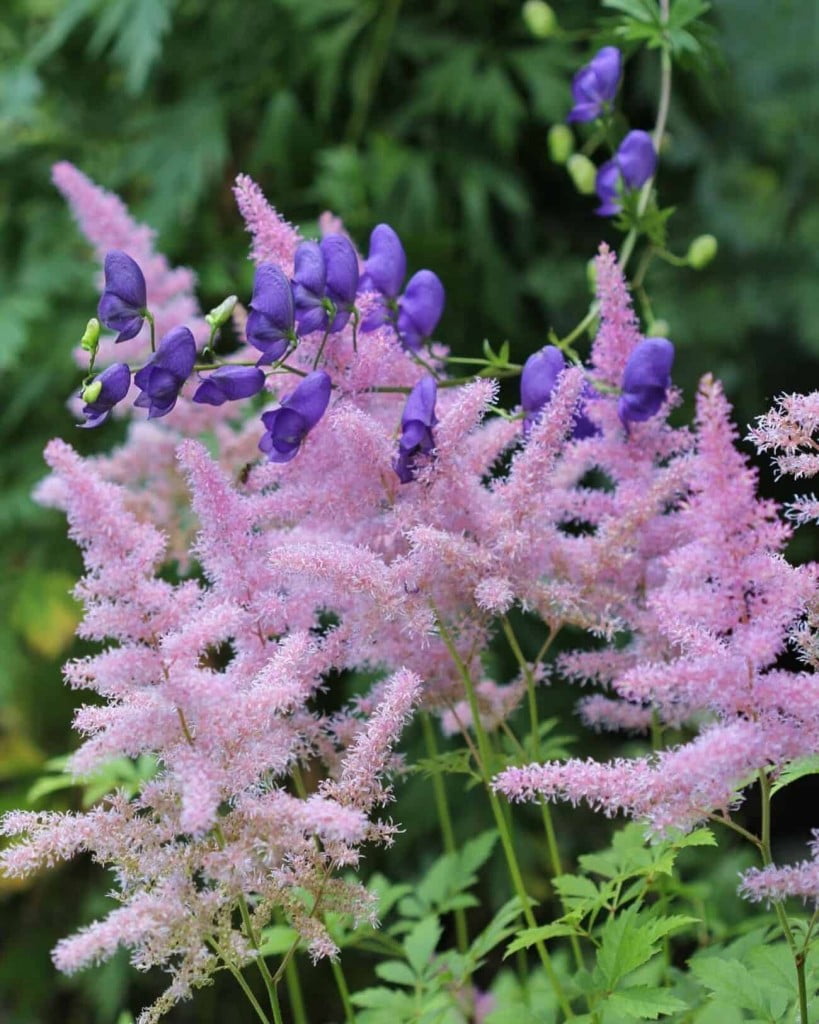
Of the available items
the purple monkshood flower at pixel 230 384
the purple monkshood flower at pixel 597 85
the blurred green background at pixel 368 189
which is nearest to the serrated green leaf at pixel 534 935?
the purple monkshood flower at pixel 230 384

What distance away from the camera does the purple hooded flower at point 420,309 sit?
3.51 ft

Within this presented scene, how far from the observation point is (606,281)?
0.99m

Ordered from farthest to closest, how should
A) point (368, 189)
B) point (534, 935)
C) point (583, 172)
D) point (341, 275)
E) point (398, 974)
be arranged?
1. point (368, 189)
2. point (583, 172)
3. point (398, 974)
4. point (341, 275)
5. point (534, 935)

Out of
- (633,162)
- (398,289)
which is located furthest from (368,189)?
(398,289)

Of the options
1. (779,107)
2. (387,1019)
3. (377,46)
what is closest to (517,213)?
(377,46)

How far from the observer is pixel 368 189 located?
263 centimetres

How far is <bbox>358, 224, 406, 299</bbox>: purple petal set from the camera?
41.1 inches

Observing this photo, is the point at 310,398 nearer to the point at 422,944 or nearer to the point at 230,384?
the point at 230,384

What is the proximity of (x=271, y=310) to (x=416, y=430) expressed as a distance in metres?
0.14

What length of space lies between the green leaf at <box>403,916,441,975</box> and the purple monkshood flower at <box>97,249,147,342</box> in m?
0.66

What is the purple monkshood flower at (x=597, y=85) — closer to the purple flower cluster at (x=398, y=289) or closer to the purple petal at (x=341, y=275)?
the purple flower cluster at (x=398, y=289)

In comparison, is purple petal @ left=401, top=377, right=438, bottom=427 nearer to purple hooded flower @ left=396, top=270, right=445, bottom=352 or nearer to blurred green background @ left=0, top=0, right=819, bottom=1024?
purple hooded flower @ left=396, top=270, right=445, bottom=352

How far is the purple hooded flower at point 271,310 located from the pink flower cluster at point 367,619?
0.04m

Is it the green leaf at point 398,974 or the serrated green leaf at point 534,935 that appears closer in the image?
the serrated green leaf at point 534,935
